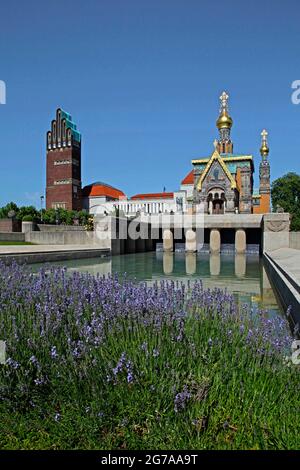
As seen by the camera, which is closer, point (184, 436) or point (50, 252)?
point (184, 436)

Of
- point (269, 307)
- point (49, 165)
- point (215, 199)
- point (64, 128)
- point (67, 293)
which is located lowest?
point (269, 307)

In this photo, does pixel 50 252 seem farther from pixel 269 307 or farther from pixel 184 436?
pixel 184 436

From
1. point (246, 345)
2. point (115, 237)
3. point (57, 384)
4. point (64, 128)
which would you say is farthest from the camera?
point (64, 128)

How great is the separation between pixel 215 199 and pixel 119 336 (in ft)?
A: 202

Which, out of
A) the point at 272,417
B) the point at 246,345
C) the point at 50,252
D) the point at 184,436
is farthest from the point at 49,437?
the point at 50,252

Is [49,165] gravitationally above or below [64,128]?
below

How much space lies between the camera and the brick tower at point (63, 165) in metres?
85.8

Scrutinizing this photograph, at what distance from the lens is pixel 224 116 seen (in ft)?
246

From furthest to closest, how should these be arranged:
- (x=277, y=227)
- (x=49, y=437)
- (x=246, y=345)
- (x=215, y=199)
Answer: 1. (x=215, y=199)
2. (x=277, y=227)
3. (x=246, y=345)
4. (x=49, y=437)

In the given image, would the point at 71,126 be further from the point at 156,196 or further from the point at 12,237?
the point at 12,237

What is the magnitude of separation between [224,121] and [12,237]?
176ft

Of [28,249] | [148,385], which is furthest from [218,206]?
[148,385]

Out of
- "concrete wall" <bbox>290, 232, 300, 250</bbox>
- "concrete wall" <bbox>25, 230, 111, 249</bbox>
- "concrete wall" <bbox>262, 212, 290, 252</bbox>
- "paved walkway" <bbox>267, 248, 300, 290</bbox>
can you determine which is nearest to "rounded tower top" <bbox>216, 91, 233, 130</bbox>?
"concrete wall" <bbox>290, 232, 300, 250</bbox>

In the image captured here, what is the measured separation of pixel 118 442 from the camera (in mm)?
2549
